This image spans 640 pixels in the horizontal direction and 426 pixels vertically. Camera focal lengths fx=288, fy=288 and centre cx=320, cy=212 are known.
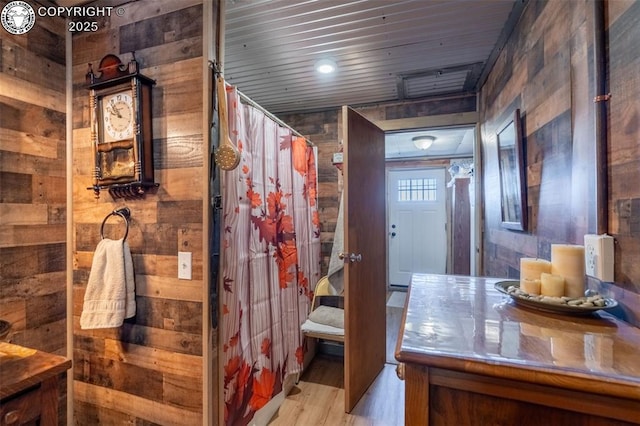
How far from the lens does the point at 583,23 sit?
3.11 feet

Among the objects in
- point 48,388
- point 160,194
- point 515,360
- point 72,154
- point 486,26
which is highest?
point 486,26

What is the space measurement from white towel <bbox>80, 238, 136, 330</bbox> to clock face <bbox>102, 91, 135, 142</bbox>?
50cm

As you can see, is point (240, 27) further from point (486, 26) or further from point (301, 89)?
point (486, 26)

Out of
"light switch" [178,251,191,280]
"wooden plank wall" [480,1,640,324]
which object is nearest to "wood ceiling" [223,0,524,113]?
"wooden plank wall" [480,1,640,324]

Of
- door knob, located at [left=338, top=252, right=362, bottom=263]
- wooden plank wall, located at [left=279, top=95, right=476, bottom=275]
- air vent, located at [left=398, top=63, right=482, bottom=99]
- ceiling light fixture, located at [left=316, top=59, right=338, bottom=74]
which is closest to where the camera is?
door knob, located at [left=338, top=252, right=362, bottom=263]

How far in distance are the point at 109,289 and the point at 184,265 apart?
346mm

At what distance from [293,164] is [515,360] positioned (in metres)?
1.90

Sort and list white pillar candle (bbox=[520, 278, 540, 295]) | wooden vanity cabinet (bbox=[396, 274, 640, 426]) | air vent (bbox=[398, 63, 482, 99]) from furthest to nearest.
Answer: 1. air vent (bbox=[398, 63, 482, 99])
2. white pillar candle (bbox=[520, 278, 540, 295])
3. wooden vanity cabinet (bbox=[396, 274, 640, 426])

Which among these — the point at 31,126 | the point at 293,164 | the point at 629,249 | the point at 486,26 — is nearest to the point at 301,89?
the point at 293,164

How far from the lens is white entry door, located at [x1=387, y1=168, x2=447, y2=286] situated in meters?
4.79

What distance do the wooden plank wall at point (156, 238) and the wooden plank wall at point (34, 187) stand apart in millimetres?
75

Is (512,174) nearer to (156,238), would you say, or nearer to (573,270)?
(573,270)

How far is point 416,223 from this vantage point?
4.95 meters

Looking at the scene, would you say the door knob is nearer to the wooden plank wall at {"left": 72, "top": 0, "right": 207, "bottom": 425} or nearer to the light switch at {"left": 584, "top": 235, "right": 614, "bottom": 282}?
the wooden plank wall at {"left": 72, "top": 0, "right": 207, "bottom": 425}
